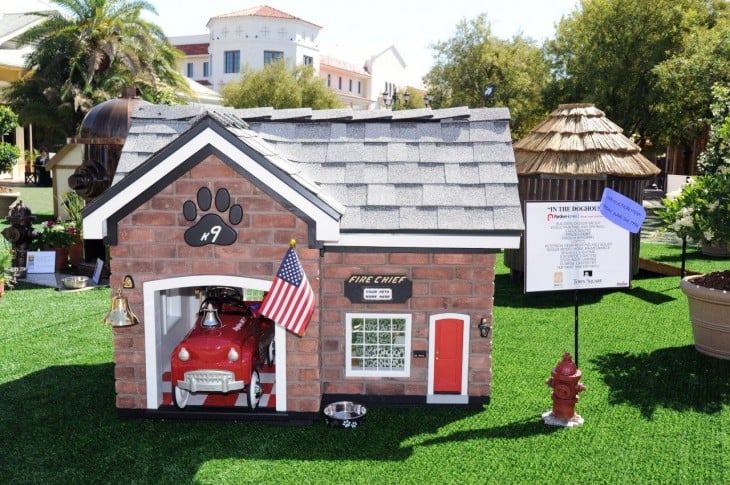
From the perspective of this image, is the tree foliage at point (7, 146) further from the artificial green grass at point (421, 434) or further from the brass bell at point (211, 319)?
the brass bell at point (211, 319)

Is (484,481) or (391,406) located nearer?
(484,481)

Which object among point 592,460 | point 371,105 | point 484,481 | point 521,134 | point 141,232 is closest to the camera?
point 484,481

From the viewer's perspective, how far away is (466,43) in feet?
133

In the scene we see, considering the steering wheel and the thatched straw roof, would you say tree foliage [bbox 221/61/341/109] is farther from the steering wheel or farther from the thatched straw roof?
the steering wheel

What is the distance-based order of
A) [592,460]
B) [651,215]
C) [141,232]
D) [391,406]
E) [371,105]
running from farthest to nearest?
[371,105]
[651,215]
[391,406]
[141,232]
[592,460]

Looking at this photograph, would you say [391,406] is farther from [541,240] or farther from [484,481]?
[541,240]

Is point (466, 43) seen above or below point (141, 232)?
above

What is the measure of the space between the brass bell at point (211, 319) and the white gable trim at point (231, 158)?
6.02ft

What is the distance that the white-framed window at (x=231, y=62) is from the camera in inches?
2958

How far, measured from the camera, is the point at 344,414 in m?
8.73

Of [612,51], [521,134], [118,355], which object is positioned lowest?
[118,355]

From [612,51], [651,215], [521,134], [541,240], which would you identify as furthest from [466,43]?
[541,240]

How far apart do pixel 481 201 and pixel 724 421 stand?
4240mm

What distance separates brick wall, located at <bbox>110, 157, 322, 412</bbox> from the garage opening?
0.08 meters
